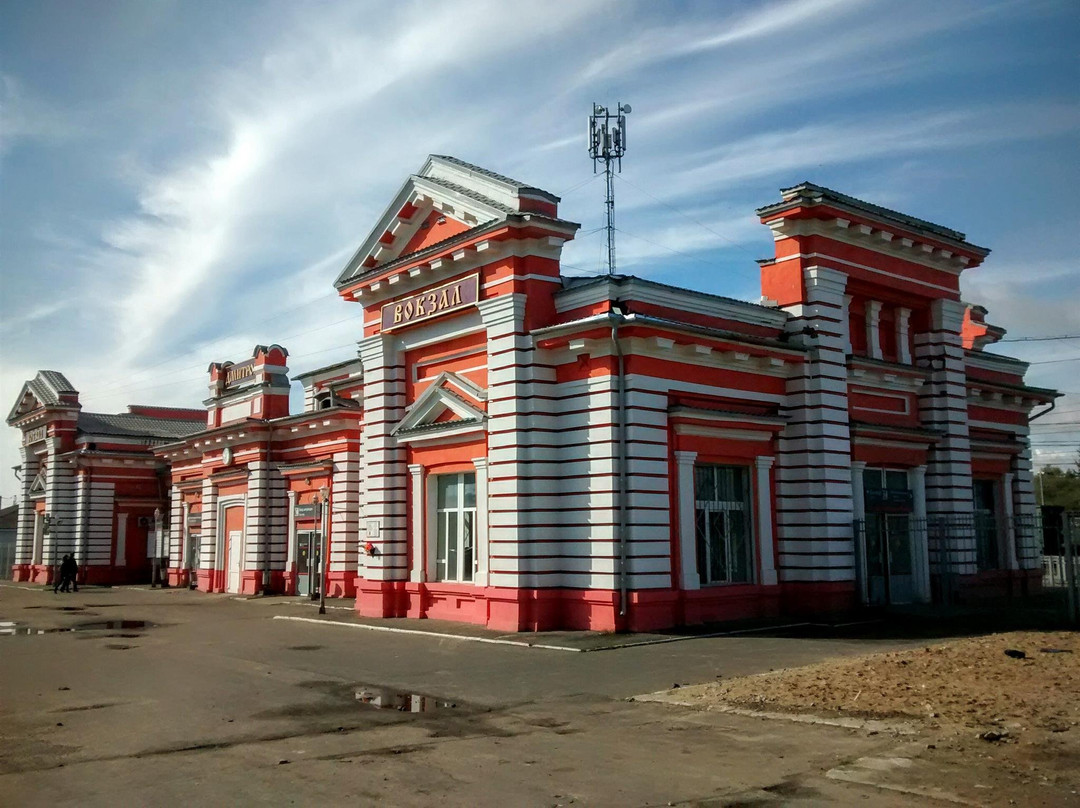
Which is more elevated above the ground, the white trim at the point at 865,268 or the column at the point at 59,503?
the white trim at the point at 865,268

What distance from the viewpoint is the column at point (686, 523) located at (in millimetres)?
19547

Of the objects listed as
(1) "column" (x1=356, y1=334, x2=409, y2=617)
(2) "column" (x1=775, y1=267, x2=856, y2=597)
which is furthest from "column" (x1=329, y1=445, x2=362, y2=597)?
(2) "column" (x1=775, y1=267, x2=856, y2=597)

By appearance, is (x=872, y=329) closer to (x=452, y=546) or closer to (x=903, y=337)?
(x=903, y=337)

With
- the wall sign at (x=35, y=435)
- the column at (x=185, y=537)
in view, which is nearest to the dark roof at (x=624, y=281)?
the column at (x=185, y=537)

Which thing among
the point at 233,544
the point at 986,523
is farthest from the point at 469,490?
the point at 233,544

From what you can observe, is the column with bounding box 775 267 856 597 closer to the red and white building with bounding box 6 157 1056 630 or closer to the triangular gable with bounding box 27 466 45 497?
the red and white building with bounding box 6 157 1056 630

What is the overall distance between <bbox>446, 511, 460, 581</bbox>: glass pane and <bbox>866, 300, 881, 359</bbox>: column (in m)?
11.3

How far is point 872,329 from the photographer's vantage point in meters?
24.8

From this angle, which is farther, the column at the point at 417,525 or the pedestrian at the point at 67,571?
the pedestrian at the point at 67,571

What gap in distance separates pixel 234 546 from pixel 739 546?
72.9 feet

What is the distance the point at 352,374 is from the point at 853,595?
19.6 m

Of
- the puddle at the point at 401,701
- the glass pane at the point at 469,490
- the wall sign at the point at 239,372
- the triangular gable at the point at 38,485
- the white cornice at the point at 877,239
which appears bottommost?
the puddle at the point at 401,701

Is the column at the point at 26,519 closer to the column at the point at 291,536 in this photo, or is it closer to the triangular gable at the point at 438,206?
the column at the point at 291,536

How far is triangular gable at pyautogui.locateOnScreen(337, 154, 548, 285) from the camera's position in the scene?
2092cm
